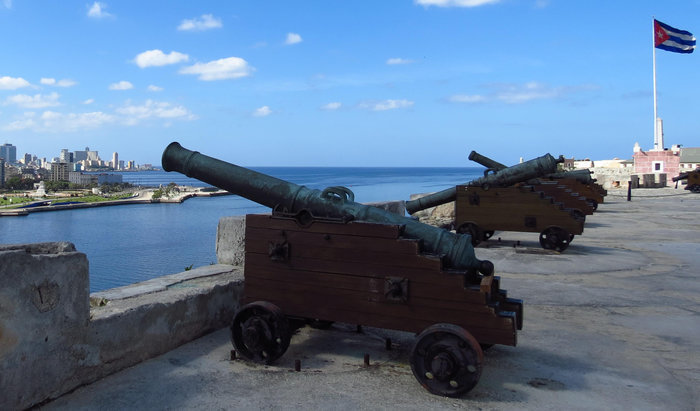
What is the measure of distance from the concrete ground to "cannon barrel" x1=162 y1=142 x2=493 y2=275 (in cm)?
75

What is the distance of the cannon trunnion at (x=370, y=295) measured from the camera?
296 cm

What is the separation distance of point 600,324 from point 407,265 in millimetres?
2123

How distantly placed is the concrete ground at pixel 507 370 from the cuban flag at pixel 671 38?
103 ft

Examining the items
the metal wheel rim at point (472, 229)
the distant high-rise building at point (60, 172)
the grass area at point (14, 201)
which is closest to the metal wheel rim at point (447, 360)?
the metal wheel rim at point (472, 229)

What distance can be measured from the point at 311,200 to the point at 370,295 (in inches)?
28.6

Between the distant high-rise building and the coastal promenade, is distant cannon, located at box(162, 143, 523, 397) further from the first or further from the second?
the distant high-rise building

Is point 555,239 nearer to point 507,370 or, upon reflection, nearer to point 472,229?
point 472,229

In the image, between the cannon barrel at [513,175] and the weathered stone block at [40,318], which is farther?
the cannon barrel at [513,175]

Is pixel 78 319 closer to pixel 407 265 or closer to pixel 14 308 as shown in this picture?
pixel 14 308

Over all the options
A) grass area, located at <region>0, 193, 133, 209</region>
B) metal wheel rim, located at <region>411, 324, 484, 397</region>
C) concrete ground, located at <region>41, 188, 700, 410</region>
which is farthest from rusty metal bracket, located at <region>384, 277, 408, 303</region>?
grass area, located at <region>0, 193, 133, 209</region>

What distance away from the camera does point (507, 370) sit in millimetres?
3307

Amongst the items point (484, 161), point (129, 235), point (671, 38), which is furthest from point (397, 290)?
point (129, 235)

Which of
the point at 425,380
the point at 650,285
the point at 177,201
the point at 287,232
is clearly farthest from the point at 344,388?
the point at 177,201

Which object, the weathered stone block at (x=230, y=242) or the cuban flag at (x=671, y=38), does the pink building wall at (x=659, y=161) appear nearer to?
the cuban flag at (x=671, y=38)
